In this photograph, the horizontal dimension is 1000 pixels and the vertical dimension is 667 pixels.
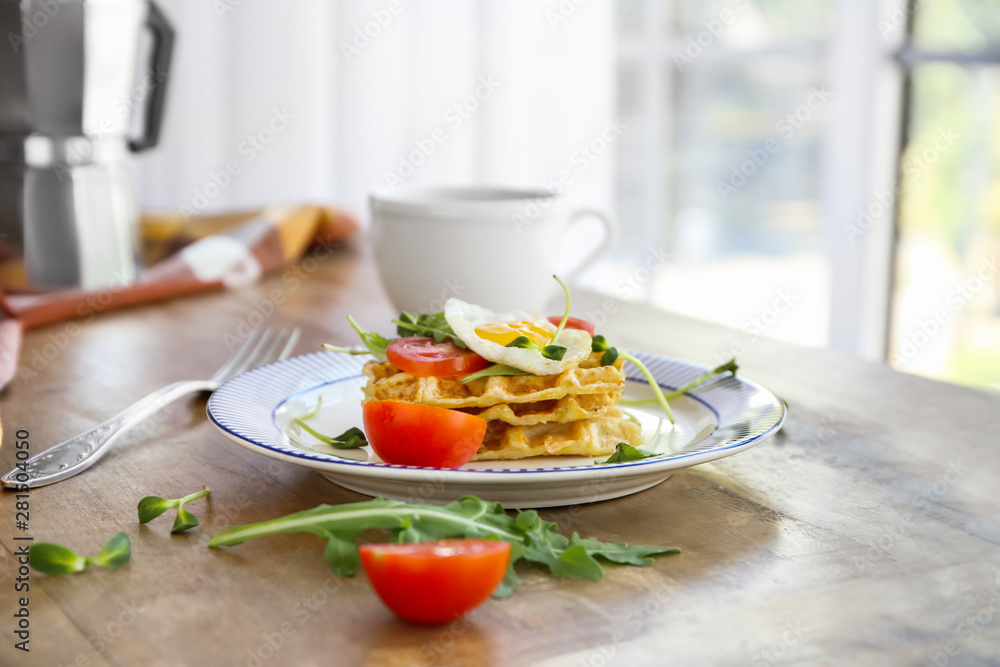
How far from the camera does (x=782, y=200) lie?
9.50 feet

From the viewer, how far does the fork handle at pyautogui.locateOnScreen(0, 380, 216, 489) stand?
0.72 metres

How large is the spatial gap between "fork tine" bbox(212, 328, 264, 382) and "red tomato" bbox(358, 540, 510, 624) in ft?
1.67

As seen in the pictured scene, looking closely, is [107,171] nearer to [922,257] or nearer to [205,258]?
[205,258]

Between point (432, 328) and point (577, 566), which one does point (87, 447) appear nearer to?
point (432, 328)

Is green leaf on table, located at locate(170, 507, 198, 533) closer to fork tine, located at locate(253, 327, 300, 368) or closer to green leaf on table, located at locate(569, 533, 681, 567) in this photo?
green leaf on table, located at locate(569, 533, 681, 567)

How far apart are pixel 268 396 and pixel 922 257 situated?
2.17 meters

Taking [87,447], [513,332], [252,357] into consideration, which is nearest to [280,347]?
[252,357]

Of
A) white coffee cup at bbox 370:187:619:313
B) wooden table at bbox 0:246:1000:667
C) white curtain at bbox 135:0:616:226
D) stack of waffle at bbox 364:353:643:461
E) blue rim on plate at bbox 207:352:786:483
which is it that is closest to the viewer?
wooden table at bbox 0:246:1000:667

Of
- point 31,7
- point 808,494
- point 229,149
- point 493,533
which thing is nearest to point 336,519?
point 493,533

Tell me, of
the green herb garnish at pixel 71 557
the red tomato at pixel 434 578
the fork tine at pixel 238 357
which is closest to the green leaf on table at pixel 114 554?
the green herb garnish at pixel 71 557

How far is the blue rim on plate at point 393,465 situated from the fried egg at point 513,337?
9 cm

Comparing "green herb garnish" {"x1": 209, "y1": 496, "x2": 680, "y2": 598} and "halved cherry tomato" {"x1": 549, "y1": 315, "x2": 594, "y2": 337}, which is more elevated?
"halved cherry tomato" {"x1": 549, "y1": 315, "x2": 594, "y2": 337}

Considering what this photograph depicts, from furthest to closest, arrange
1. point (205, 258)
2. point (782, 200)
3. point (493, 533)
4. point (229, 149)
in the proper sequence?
point (782, 200)
point (229, 149)
point (205, 258)
point (493, 533)

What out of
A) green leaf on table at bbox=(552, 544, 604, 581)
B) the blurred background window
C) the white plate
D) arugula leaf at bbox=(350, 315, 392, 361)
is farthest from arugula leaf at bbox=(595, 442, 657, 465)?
the blurred background window
